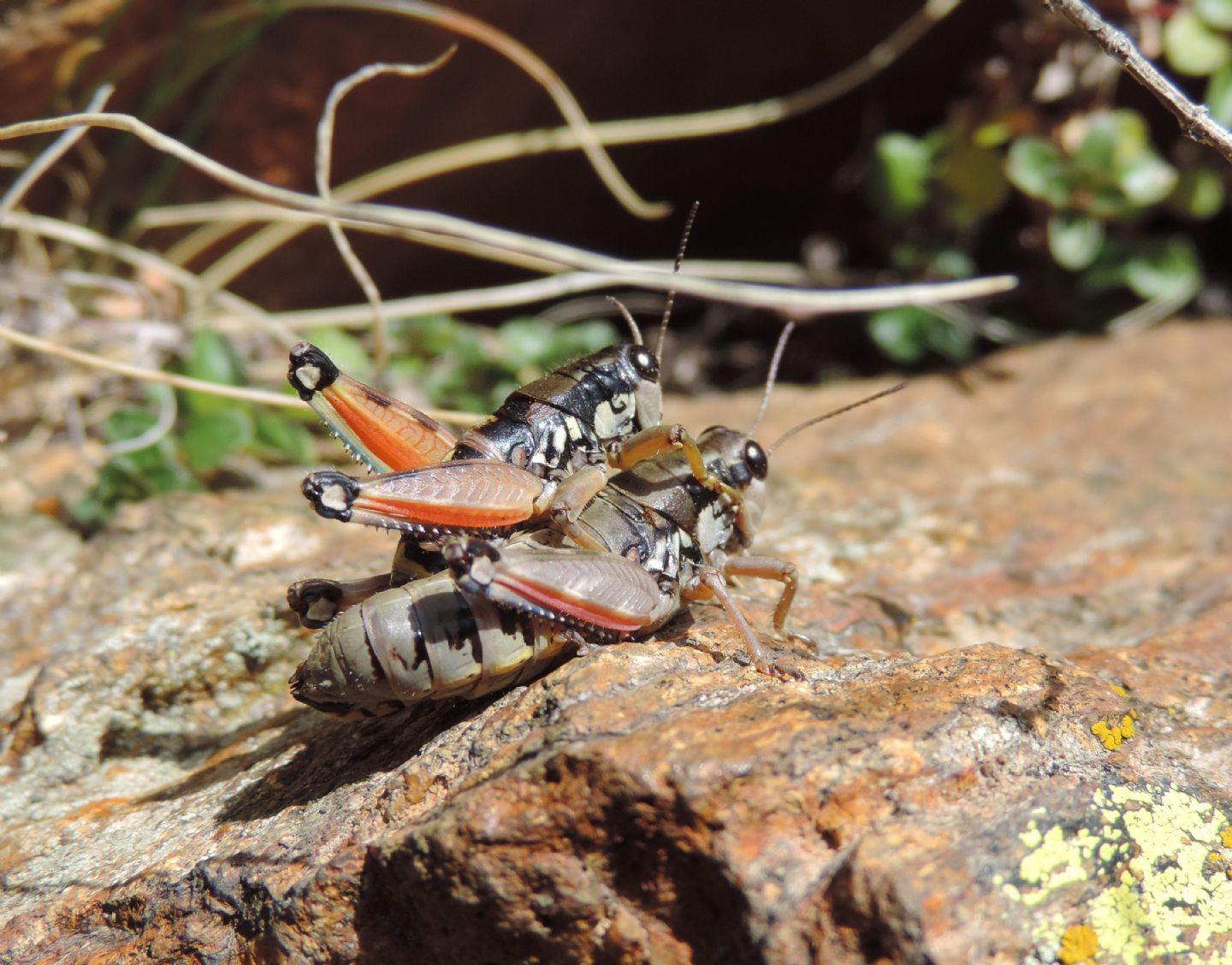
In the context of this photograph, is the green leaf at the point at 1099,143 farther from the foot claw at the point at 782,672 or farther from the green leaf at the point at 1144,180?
the foot claw at the point at 782,672

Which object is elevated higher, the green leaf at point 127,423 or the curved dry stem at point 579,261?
the curved dry stem at point 579,261

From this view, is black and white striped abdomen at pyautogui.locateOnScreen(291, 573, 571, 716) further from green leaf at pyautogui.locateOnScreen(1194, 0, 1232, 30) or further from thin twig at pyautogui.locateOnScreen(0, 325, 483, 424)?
green leaf at pyautogui.locateOnScreen(1194, 0, 1232, 30)

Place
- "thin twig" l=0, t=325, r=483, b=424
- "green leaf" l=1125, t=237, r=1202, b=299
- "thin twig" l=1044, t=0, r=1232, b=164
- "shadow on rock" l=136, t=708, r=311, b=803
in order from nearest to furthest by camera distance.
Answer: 1. "thin twig" l=1044, t=0, r=1232, b=164
2. "shadow on rock" l=136, t=708, r=311, b=803
3. "thin twig" l=0, t=325, r=483, b=424
4. "green leaf" l=1125, t=237, r=1202, b=299

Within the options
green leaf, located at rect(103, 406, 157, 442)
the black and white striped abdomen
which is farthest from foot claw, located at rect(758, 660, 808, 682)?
green leaf, located at rect(103, 406, 157, 442)

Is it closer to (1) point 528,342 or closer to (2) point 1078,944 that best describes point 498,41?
(1) point 528,342

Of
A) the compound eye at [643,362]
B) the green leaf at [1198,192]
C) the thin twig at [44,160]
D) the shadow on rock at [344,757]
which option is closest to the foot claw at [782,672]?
the shadow on rock at [344,757]

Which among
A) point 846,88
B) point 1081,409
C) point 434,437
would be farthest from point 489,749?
point 846,88
